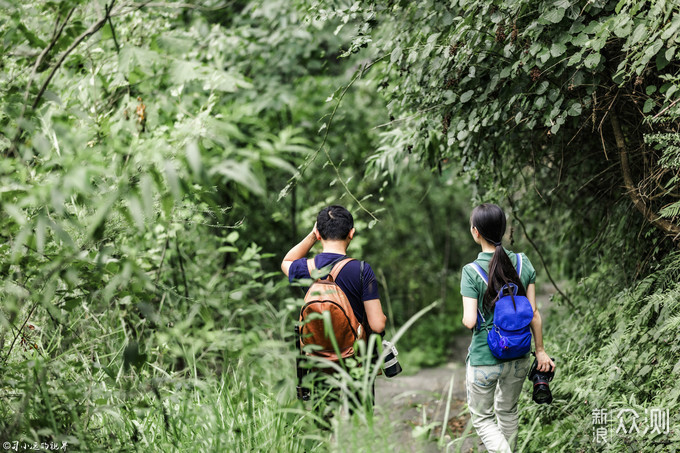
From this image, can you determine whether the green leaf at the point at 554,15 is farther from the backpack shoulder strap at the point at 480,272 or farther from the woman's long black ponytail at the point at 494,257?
the backpack shoulder strap at the point at 480,272

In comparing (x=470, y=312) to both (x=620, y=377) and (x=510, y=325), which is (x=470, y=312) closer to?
(x=510, y=325)

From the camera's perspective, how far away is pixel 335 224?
3.28m

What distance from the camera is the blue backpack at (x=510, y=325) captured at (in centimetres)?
303

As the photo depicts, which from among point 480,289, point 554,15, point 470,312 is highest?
point 554,15

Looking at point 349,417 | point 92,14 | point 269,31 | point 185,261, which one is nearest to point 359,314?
point 349,417

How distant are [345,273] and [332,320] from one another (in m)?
0.31

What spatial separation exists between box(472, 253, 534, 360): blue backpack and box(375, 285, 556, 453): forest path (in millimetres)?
A: 434

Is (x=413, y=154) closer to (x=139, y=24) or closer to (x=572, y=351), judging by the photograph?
(x=572, y=351)

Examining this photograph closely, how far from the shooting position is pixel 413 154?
186 inches

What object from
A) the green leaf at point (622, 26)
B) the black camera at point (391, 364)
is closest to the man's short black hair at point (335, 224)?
the black camera at point (391, 364)

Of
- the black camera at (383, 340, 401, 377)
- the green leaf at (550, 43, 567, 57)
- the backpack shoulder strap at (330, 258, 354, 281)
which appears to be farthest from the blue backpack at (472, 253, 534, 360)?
the green leaf at (550, 43, 567, 57)

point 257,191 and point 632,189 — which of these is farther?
point 632,189

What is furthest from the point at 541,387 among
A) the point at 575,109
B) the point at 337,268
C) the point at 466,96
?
the point at 466,96

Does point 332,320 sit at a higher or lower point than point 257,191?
lower
